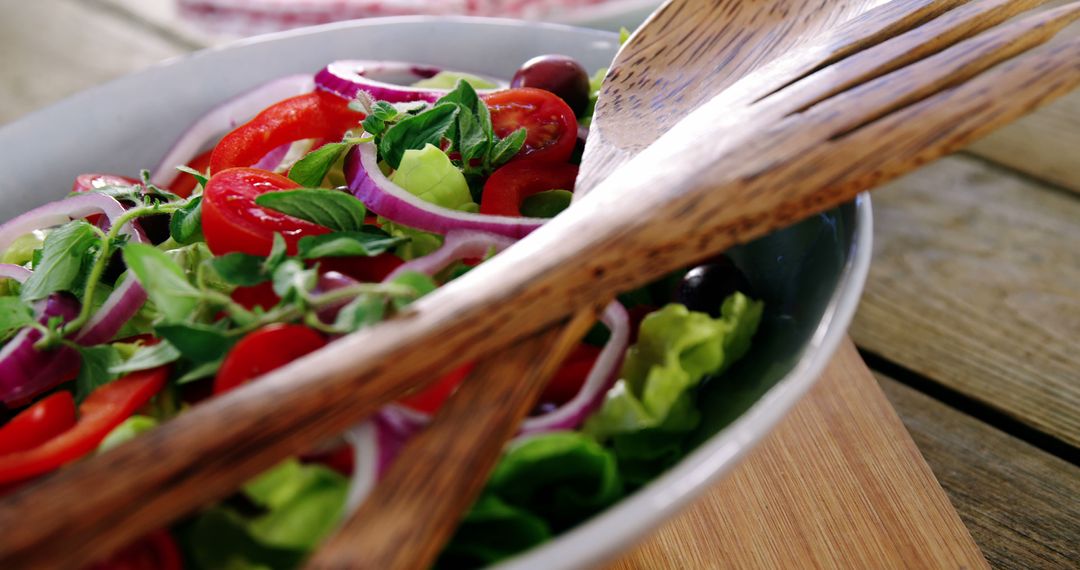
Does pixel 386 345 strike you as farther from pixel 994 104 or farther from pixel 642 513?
pixel 994 104

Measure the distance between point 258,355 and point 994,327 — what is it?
1.20m

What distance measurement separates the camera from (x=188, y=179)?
1.35m

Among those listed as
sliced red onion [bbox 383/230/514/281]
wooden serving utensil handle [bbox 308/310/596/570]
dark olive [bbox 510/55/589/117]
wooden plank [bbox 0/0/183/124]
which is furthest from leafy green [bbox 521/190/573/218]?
wooden plank [bbox 0/0/183/124]

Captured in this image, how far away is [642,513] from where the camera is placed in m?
0.65

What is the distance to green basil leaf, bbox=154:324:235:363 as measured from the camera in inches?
32.0

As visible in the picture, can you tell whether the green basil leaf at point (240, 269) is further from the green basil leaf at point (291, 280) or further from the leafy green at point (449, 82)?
the leafy green at point (449, 82)

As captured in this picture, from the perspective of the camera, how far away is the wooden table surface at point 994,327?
1.15 metres

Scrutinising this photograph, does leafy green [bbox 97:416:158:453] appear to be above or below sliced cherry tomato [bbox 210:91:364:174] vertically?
below

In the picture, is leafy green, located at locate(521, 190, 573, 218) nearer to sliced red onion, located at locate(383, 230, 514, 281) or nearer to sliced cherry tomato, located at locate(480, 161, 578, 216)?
sliced cherry tomato, located at locate(480, 161, 578, 216)

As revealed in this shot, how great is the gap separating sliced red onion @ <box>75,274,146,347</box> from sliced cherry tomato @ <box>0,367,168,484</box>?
112 mm

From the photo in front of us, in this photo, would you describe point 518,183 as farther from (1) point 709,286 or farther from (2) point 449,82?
(2) point 449,82

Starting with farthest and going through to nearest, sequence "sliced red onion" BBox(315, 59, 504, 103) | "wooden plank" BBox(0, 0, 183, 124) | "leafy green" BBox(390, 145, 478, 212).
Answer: "wooden plank" BBox(0, 0, 183, 124), "sliced red onion" BBox(315, 59, 504, 103), "leafy green" BBox(390, 145, 478, 212)

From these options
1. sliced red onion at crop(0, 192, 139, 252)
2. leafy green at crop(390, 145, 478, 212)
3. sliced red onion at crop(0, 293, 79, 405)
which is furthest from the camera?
sliced red onion at crop(0, 192, 139, 252)

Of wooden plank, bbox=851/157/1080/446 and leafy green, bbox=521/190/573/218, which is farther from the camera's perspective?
wooden plank, bbox=851/157/1080/446
